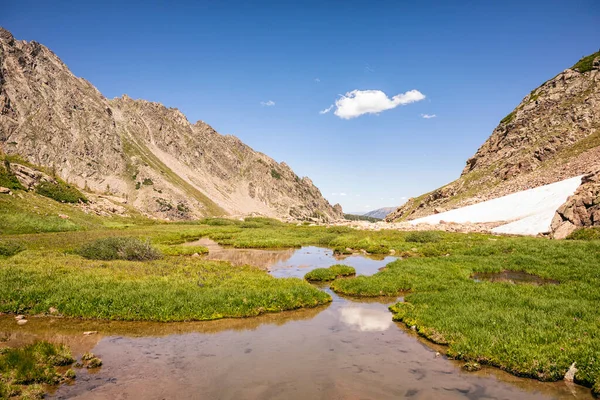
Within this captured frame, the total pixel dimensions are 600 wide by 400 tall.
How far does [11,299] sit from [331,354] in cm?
1694

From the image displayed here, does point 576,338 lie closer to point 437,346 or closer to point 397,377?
point 437,346

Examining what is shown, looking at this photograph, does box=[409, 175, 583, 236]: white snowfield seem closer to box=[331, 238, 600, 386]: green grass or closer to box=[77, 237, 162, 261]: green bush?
box=[331, 238, 600, 386]: green grass

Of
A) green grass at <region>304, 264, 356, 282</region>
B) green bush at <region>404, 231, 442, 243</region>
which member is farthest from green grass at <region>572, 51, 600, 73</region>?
green grass at <region>304, 264, 356, 282</region>

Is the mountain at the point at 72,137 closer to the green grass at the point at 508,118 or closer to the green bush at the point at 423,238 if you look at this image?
the green bush at the point at 423,238

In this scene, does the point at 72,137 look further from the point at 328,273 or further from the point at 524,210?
the point at 524,210

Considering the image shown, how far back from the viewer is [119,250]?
3123 centimetres

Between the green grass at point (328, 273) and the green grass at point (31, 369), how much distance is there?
17.7m

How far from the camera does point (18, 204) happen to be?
51031mm

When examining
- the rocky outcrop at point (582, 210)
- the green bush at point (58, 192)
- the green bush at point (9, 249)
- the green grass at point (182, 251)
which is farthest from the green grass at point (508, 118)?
the green bush at point (58, 192)

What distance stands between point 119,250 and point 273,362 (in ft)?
82.2

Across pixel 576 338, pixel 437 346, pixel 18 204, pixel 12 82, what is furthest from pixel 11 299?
pixel 12 82

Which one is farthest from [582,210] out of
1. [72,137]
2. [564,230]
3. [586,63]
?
[72,137]

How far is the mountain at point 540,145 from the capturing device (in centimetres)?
7400

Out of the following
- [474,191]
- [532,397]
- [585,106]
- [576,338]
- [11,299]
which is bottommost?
[532,397]
